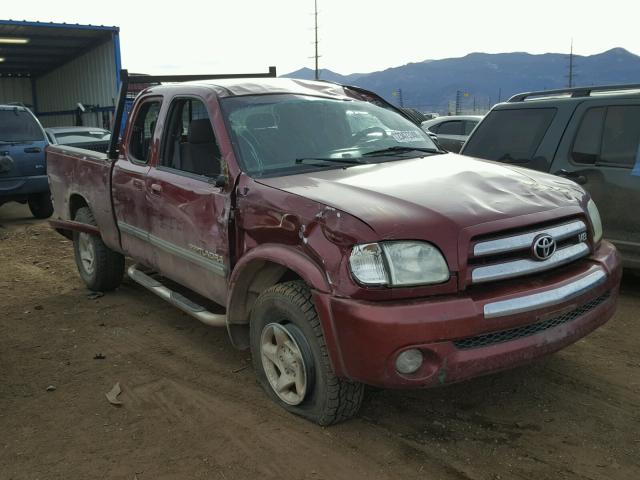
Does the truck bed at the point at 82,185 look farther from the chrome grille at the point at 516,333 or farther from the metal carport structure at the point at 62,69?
the metal carport structure at the point at 62,69

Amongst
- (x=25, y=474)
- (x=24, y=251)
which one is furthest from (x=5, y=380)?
(x=24, y=251)

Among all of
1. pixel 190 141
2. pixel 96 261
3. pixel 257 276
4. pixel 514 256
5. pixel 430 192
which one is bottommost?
pixel 96 261

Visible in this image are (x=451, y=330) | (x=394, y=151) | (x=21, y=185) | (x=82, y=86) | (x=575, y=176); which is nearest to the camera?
(x=451, y=330)

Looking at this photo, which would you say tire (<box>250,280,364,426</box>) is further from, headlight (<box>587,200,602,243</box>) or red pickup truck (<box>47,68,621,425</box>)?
headlight (<box>587,200,602,243</box>)

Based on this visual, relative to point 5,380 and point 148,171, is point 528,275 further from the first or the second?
point 5,380

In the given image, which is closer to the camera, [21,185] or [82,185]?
[82,185]

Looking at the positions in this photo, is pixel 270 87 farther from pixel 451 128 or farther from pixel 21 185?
pixel 451 128

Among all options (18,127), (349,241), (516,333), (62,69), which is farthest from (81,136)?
(62,69)

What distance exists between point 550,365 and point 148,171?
302cm

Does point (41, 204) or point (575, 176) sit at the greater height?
point (575, 176)

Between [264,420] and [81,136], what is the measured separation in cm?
1044

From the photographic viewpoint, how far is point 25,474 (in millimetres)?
2916

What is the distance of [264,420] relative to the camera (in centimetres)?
330

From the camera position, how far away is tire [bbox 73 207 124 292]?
5.64 meters
